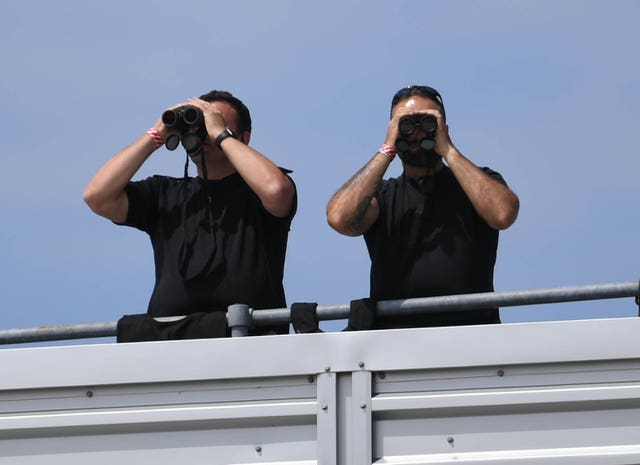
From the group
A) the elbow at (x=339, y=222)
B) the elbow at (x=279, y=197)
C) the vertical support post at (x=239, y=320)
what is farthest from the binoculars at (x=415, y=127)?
the vertical support post at (x=239, y=320)

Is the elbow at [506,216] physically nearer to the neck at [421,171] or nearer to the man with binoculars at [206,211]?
the neck at [421,171]

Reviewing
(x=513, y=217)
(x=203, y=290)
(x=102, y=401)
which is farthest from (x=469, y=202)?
(x=102, y=401)

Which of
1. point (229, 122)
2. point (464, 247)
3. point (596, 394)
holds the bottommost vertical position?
point (596, 394)

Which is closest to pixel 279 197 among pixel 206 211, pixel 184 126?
pixel 206 211

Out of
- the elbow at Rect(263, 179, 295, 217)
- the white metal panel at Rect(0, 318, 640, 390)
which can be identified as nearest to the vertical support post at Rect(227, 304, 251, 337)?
the white metal panel at Rect(0, 318, 640, 390)

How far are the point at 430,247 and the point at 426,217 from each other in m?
0.16

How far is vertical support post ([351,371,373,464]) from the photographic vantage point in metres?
4.71

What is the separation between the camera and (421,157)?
230 inches

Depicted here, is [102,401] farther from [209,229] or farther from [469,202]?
[469,202]

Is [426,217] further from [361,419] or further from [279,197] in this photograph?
[361,419]

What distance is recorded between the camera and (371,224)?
5688 millimetres

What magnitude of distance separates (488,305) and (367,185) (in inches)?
34.5

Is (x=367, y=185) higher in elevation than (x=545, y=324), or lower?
higher

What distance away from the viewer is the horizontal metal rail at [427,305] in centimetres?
491
